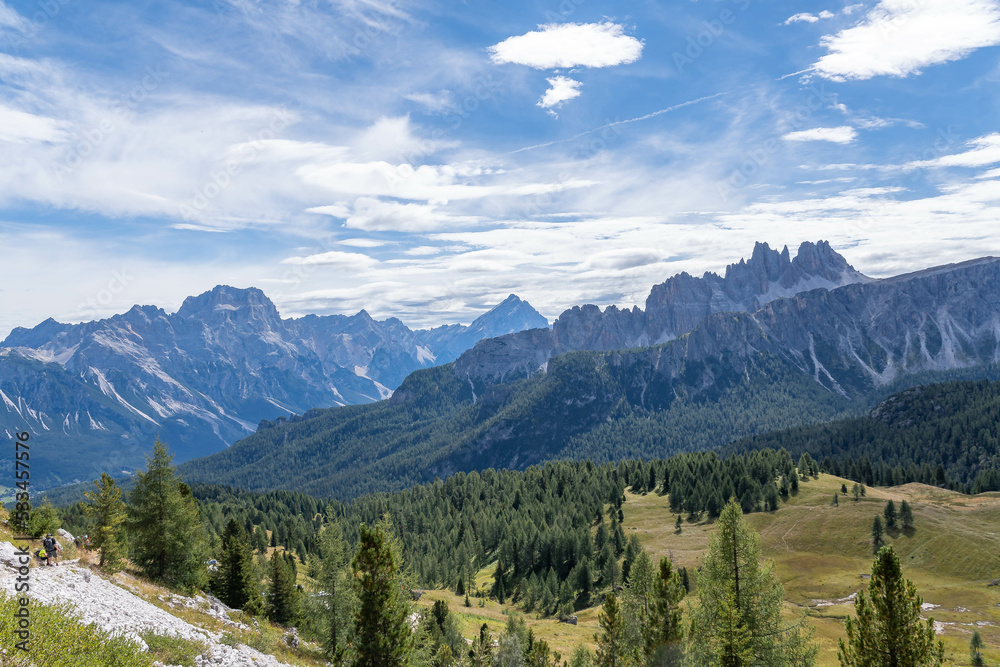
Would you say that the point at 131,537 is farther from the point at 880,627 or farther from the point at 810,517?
the point at 810,517

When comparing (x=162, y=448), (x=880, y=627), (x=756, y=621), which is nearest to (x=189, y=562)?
(x=162, y=448)

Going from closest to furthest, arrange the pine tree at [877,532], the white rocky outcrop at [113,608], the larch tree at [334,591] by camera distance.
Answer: the white rocky outcrop at [113,608] → the larch tree at [334,591] → the pine tree at [877,532]

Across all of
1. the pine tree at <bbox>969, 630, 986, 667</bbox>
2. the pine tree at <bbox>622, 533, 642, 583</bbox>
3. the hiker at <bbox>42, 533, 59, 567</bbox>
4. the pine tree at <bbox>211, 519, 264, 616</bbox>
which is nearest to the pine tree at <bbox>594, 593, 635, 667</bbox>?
the pine tree at <bbox>211, 519, 264, 616</bbox>

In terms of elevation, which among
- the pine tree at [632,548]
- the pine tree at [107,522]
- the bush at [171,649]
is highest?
the pine tree at [107,522]

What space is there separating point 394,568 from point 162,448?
34.4 metres

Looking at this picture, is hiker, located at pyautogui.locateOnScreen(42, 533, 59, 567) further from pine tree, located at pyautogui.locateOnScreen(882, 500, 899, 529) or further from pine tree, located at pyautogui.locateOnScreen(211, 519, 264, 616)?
pine tree, located at pyautogui.locateOnScreen(882, 500, 899, 529)

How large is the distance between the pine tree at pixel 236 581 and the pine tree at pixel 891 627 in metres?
51.0

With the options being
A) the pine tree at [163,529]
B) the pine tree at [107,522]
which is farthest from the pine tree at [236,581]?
the pine tree at [107,522]

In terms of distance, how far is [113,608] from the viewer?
2920 centimetres

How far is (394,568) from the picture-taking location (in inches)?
1225

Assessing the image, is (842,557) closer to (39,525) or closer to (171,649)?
(171,649)

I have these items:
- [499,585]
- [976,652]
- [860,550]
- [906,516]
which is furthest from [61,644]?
[906,516]

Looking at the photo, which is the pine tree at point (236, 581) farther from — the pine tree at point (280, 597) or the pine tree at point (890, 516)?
the pine tree at point (890, 516)

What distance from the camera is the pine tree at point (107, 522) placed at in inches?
1569
